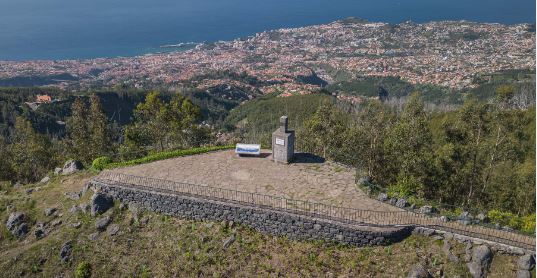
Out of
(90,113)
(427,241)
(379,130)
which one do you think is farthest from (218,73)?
(427,241)

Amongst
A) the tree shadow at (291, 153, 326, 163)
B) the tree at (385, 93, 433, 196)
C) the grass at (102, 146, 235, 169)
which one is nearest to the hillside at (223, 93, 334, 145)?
the grass at (102, 146, 235, 169)

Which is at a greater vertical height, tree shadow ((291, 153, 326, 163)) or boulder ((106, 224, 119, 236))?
tree shadow ((291, 153, 326, 163))

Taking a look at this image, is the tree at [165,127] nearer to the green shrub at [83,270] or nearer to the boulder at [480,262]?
the green shrub at [83,270]

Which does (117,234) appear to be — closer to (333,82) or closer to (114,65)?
(333,82)

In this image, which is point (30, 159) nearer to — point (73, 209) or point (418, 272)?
point (73, 209)

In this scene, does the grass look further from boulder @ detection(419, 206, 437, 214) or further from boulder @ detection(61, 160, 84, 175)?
boulder @ detection(419, 206, 437, 214)

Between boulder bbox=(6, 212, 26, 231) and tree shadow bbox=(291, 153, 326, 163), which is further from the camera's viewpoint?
tree shadow bbox=(291, 153, 326, 163)
